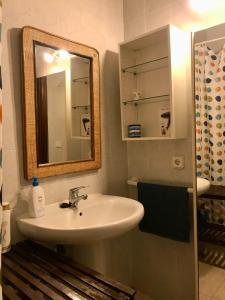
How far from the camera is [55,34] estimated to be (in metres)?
1.48

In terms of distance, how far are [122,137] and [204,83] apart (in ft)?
2.09

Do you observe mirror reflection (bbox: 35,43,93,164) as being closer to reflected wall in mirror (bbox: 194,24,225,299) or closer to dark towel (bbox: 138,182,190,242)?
dark towel (bbox: 138,182,190,242)

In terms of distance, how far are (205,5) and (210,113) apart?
2.14 ft

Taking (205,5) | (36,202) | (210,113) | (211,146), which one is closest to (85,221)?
(36,202)

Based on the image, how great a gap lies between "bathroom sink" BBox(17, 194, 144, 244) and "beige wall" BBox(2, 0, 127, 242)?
0.38ft

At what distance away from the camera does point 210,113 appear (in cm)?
151

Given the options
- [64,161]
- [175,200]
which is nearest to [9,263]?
[64,161]

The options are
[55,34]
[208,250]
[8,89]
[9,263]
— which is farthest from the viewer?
[208,250]

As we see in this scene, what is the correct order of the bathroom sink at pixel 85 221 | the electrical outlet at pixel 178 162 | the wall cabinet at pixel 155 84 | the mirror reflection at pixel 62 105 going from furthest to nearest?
the electrical outlet at pixel 178 162, the wall cabinet at pixel 155 84, the mirror reflection at pixel 62 105, the bathroom sink at pixel 85 221

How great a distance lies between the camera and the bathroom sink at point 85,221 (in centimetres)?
114

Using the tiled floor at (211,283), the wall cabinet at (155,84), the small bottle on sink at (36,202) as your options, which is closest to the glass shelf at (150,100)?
the wall cabinet at (155,84)

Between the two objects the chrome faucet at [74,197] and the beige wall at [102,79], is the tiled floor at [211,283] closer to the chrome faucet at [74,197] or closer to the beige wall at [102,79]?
the beige wall at [102,79]

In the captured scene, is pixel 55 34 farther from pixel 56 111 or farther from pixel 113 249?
pixel 113 249

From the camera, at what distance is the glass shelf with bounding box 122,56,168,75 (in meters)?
1.72
